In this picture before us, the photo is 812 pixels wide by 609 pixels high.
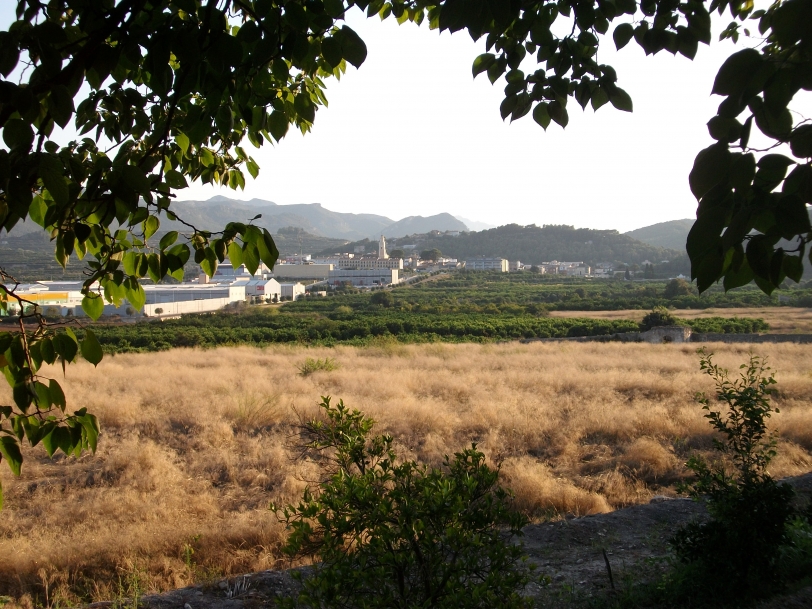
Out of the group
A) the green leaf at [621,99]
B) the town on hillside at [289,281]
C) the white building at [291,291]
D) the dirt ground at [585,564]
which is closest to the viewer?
the green leaf at [621,99]

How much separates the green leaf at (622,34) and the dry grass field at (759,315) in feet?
98.7

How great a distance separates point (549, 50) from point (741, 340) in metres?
27.4

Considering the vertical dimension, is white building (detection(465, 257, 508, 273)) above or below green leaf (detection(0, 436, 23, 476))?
above

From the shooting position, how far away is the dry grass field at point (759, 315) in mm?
27933

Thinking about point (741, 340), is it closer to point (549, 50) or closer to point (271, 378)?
point (271, 378)

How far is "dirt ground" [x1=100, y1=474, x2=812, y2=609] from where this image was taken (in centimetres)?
312

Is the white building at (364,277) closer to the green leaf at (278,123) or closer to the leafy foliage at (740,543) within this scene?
the leafy foliage at (740,543)

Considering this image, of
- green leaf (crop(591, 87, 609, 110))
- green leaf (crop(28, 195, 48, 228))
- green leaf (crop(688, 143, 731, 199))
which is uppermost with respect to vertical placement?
green leaf (crop(591, 87, 609, 110))

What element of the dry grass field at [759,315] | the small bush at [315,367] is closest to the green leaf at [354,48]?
the small bush at [315,367]

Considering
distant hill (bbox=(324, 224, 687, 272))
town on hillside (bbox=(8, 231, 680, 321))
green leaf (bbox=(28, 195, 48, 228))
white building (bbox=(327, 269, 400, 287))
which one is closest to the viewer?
green leaf (bbox=(28, 195, 48, 228))

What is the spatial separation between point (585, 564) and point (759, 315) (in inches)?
1462

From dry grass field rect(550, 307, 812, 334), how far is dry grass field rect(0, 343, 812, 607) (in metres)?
17.4

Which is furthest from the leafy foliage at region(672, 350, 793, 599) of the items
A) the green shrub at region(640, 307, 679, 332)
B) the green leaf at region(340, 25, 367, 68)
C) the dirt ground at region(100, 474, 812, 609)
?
the green shrub at region(640, 307, 679, 332)

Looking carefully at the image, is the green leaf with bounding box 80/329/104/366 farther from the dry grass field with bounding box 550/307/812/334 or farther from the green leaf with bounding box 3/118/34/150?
the dry grass field with bounding box 550/307/812/334
